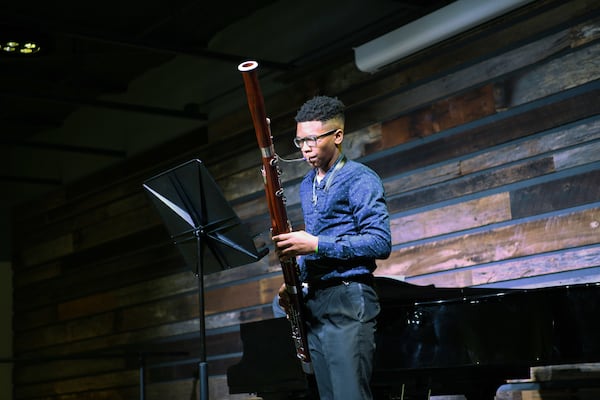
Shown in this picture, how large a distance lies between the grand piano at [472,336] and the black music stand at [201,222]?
0.68 meters

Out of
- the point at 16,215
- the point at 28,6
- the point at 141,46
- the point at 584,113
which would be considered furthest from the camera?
the point at 16,215

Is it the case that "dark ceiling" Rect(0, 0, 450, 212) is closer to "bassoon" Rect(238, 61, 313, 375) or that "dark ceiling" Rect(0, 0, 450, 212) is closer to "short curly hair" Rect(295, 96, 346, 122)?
"short curly hair" Rect(295, 96, 346, 122)

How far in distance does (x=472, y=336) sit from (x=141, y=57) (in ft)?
14.5

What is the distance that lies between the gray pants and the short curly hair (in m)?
0.57

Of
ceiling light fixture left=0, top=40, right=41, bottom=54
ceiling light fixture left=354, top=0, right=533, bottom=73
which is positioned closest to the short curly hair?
ceiling light fixture left=354, top=0, right=533, bottom=73

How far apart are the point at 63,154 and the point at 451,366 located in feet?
20.5

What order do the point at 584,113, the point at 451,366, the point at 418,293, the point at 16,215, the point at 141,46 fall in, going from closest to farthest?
1. the point at 451,366
2. the point at 418,293
3. the point at 584,113
4. the point at 141,46
5. the point at 16,215

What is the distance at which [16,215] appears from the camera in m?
9.61

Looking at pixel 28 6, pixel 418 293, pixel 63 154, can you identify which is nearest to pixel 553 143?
pixel 418 293

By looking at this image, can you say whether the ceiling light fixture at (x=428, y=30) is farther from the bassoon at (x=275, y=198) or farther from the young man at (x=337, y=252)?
the bassoon at (x=275, y=198)

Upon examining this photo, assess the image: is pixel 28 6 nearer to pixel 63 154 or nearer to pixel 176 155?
pixel 176 155

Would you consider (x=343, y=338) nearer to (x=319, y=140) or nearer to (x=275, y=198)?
(x=275, y=198)

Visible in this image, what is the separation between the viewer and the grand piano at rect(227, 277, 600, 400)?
10.9 ft

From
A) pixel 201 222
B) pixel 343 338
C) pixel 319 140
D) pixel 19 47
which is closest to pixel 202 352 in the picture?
pixel 201 222
